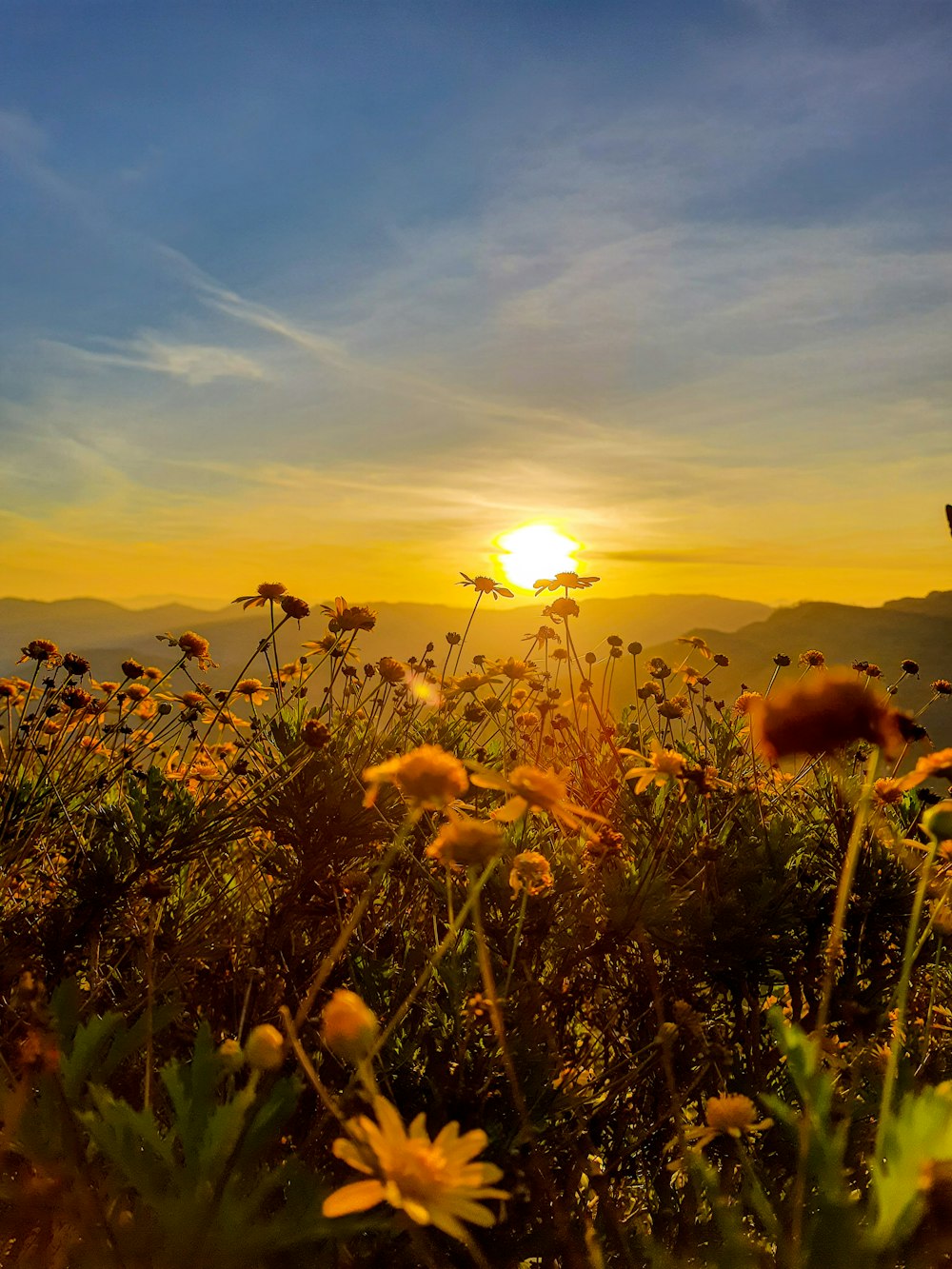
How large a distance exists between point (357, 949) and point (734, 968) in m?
1.06

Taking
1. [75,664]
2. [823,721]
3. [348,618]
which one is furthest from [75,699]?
[823,721]

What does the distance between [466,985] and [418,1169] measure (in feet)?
3.30

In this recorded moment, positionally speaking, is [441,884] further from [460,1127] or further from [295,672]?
[295,672]

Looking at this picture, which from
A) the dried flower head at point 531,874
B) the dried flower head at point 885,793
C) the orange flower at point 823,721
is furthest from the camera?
the dried flower head at point 885,793

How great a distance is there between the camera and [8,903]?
272 centimetres

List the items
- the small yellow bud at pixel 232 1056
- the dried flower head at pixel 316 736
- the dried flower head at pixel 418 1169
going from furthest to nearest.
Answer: the dried flower head at pixel 316 736
the small yellow bud at pixel 232 1056
the dried flower head at pixel 418 1169

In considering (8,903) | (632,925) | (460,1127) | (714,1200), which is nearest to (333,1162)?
(460,1127)

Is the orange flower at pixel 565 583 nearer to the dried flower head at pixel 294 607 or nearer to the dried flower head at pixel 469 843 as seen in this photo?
the dried flower head at pixel 294 607

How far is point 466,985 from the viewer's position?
1980mm

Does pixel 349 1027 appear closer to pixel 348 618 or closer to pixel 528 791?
pixel 528 791

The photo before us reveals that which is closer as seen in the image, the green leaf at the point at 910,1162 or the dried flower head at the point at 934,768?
the green leaf at the point at 910,1162

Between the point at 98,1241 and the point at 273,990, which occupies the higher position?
the point at 98,1241

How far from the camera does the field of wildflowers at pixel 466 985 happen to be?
115 centimetres

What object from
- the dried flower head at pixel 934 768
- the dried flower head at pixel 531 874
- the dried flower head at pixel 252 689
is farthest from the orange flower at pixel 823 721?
the dried flower head at pixel 252 689
